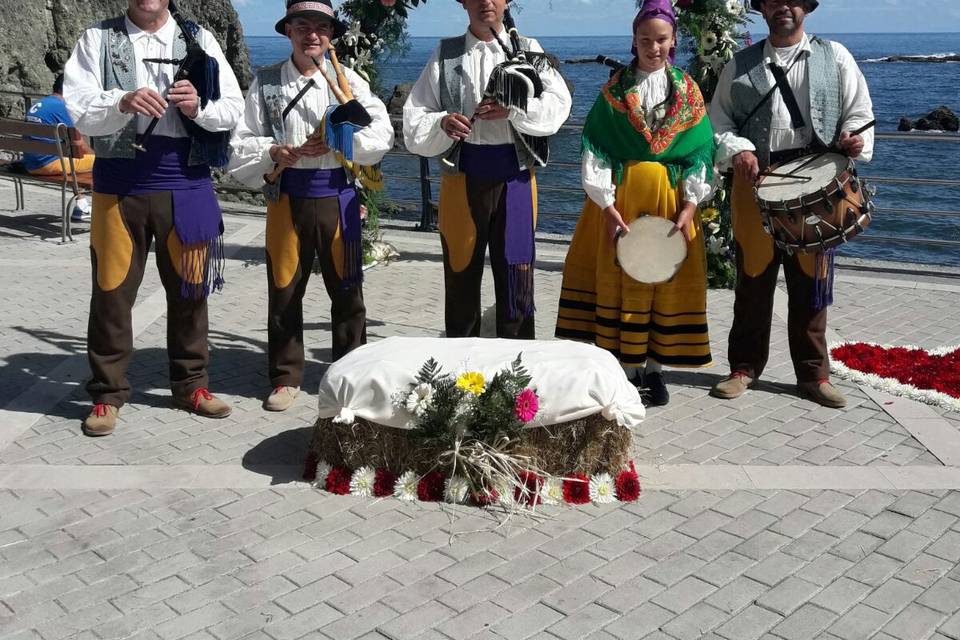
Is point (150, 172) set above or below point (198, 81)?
below

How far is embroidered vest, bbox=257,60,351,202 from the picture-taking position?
5.45m

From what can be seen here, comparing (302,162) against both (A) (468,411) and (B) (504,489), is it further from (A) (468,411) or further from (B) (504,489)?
(B) (504,489)

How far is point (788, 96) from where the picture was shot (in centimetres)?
549

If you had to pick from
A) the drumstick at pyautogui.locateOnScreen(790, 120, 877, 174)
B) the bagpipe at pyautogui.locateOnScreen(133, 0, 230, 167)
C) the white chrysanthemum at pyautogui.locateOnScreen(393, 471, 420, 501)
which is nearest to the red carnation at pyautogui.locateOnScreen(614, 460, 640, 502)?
the white chrysanthemum at pyautogui.locateOnScreen(393, 471, 420, 501)

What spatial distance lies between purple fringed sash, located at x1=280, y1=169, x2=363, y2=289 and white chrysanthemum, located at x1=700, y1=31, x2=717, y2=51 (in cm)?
349

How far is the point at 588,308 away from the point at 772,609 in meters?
2.29

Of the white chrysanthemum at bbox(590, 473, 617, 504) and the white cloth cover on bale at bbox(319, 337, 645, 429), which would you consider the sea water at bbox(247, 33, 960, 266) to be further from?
the white chrysanthemum at bbox(590, 473, 617, 504)

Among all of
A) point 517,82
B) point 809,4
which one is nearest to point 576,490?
point 517,82

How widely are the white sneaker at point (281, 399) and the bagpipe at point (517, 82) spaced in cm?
144

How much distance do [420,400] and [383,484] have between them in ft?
1.34

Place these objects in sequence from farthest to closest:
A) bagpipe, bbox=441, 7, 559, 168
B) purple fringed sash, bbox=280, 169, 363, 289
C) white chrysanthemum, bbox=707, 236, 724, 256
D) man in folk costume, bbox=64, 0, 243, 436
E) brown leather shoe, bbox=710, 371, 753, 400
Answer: white chrysanthemum, bbox=707, 236, 724, 256 → brown leather shoe, bbox=710, 371, 753, 400 → purple fringed sash, bbox=280, 169, 363, 289 → bagpipe, bbox=441, 7, 559, 168 → man in folk costume, bbox=64, 0, 243, 436

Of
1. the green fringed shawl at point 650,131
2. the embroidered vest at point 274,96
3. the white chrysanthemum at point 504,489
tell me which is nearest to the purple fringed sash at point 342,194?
the embroidered vest at point 274,96

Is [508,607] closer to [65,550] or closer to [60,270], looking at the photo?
[65,550]

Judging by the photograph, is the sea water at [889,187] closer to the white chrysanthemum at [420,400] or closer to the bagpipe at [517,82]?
the bagpipe at [517,82]
